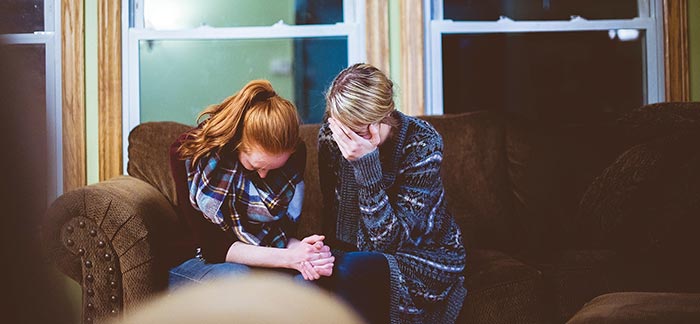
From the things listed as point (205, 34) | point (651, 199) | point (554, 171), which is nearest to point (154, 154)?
point (205, 34)

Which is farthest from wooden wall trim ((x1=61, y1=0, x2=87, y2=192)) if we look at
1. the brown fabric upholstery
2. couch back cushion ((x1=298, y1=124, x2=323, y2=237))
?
the brown fabric upholstery

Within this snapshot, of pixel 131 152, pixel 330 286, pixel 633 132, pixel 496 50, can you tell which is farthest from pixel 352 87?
pixel 496 50

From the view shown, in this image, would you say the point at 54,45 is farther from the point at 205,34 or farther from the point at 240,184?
the point at 240,184

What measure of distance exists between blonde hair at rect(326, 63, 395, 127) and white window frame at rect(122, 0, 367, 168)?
1.21 m

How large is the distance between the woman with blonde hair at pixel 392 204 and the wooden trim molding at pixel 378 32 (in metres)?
1.04

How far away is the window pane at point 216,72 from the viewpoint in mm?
3115

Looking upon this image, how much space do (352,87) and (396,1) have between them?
1327mm

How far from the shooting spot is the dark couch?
1.81 meters

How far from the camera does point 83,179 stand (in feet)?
9.91

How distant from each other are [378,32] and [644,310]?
198 centimetres

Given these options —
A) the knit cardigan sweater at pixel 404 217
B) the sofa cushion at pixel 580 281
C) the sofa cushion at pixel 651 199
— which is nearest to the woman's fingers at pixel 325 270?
the knit cardigan sweater at pixel 404 217

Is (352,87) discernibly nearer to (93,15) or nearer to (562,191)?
(562,191)

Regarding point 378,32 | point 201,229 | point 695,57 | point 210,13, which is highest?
point 210,13

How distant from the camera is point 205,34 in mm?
3111
